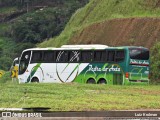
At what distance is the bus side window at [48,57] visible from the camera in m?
33.8

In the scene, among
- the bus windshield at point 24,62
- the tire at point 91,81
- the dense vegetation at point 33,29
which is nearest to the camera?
the tire at point 91,81

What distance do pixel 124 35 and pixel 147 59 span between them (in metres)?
8.36

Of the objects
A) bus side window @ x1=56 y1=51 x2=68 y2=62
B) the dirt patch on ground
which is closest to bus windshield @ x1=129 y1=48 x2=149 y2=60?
bus side window @ x1=56 y1=51 x2=68 y2=62

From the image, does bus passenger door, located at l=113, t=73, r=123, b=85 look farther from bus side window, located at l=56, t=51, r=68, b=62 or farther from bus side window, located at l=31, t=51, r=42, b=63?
bus side window, located at l=31, t=51, r=42, b=63

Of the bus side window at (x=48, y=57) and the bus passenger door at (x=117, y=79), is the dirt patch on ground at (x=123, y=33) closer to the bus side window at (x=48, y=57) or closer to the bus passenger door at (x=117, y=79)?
the bus passenger door at (x=117, y=79)

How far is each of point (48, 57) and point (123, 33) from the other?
8.49 meters

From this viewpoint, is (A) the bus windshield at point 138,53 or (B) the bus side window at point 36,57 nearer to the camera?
(A) the bus windshield at point 138,53

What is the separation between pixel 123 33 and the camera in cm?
4006

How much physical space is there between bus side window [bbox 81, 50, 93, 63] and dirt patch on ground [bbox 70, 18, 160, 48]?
20.8 feet

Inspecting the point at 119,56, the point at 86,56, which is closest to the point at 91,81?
the point at 86,56

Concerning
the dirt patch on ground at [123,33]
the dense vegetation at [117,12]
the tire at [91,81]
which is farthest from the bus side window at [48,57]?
the dirt patch on ground at [123,33]

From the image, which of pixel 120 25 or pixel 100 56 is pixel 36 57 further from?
pixel 120 25

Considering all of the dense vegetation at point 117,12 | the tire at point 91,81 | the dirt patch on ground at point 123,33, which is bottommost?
the tire at point 91,81

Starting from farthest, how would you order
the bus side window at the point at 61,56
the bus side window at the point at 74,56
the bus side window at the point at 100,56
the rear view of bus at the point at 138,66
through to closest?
the bus side window at the point at 61,56 → the bus side window at the point at 74,56 → the bus side window at the point at 100,56 → the rear view of bus at the point at 138,66
